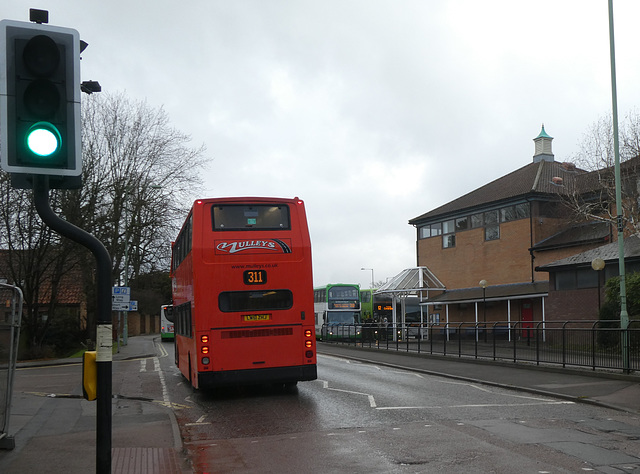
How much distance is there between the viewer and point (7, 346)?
27.8 feet

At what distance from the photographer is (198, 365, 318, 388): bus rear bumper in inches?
537

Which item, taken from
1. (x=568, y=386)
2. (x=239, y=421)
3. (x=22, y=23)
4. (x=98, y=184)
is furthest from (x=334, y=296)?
(x=22, y=23)

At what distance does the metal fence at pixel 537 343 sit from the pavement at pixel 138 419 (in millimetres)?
520

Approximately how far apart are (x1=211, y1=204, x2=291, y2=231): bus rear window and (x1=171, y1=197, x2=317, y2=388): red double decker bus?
0.07 feet

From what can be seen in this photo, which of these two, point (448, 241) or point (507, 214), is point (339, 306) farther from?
point (507, 214)

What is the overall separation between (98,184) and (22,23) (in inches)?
1275

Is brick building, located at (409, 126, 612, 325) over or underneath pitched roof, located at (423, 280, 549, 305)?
over

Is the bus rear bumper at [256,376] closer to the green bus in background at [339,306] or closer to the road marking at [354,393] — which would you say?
the road marking at [354,393]

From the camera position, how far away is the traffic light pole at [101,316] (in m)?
4.45

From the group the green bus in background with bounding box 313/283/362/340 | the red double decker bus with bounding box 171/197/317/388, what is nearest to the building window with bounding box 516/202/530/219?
the green bus in background with bounding box 313/283/362/340

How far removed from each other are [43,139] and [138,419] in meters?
8.30

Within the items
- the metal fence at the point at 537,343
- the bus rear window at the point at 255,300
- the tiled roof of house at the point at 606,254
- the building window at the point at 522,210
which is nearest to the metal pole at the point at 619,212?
the metal fence at the point at 537,343

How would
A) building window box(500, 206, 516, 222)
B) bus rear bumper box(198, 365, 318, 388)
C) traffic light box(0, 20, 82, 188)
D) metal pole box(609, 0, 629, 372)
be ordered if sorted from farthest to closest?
building window box(500, 206, 516, 222), metal pole box(609, 0, 629, 372), bus rear bumper box(198, 365, 318, 388), traffic light box(0, 20, 82, 188)

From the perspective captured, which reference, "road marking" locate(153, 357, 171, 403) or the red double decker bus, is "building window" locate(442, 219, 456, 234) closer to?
"road marking" locate(153, 357, 171, 403)
